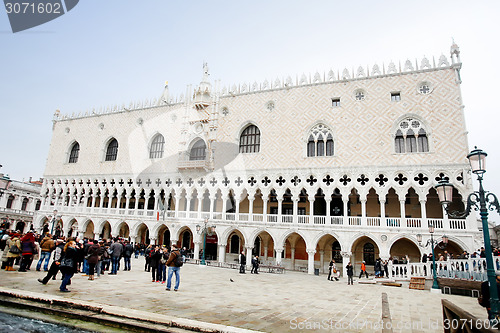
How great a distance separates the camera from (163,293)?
7.47 metres

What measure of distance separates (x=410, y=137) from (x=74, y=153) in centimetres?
2894

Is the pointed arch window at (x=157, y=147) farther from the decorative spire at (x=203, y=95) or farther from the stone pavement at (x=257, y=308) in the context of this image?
the stone pavement at (x=257, y=308)

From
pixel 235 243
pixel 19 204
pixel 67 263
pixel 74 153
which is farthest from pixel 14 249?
pixel 19 204

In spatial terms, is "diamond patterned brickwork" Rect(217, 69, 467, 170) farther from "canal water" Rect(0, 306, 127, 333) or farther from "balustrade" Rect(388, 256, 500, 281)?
"canal water" Rect(0, 306, 127, 333)

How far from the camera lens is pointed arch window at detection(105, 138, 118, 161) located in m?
28.1

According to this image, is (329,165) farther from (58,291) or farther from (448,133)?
(58,291)

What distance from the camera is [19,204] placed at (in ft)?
126

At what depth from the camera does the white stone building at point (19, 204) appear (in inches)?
1433

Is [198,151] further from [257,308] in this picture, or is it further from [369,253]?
[257,308]

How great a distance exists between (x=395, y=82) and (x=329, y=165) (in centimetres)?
658

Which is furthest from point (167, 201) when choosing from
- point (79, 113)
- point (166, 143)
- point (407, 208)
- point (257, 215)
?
point (407, 208)

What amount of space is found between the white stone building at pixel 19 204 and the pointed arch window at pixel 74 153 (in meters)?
10.9

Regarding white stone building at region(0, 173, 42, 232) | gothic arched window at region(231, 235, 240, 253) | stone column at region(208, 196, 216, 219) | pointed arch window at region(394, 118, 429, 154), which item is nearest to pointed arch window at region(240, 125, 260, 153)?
stone column at region(208, 196, 216, 219)

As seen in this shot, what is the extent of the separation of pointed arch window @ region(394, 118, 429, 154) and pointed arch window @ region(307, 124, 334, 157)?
3925 mm
